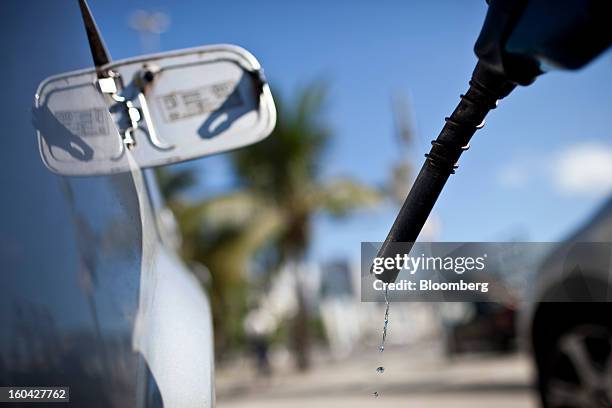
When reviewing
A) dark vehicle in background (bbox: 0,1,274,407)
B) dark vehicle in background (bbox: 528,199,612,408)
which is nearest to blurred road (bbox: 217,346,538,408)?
dark vehicle in background (bbox: 528,199,612,408)

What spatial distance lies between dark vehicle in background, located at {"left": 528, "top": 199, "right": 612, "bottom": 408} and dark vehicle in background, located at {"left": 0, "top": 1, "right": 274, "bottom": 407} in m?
1.43

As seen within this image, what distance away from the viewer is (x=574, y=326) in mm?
2975

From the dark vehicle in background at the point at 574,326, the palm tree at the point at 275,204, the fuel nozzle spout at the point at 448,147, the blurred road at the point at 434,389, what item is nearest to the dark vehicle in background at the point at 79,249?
the fuel nozzle spout at the point at 448,147

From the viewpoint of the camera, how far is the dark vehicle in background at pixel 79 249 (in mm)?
1072

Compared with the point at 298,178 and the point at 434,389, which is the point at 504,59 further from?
the point at 298,178

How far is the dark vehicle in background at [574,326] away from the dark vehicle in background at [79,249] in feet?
4.68

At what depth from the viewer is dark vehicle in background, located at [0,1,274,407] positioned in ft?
3.52

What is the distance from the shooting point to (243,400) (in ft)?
→ 34.9

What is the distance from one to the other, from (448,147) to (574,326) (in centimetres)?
204

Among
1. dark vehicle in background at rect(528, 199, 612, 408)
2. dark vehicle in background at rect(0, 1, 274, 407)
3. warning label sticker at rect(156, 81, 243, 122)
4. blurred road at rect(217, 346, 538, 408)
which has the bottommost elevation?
blurred road at rect(217, 346, 538, 408)

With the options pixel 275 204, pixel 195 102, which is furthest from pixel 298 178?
pixel 195 102

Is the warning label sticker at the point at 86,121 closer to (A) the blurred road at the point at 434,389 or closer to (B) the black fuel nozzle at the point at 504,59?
(B) the black fuel nozzle at the point at 504,59

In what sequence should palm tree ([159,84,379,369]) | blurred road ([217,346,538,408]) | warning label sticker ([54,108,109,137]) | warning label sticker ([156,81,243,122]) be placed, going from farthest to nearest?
palm tree ([159,84,379,369]) → blurred road ([217,346,538,408]) → warning label sticker ([156,81,243,122]) → warning label sticker ([54,108,109,137])

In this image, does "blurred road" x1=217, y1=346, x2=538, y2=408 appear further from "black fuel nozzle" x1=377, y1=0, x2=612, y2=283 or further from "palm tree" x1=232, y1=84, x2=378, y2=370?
"palm tree" x1=232, y1=84, x2=378, y2=370
